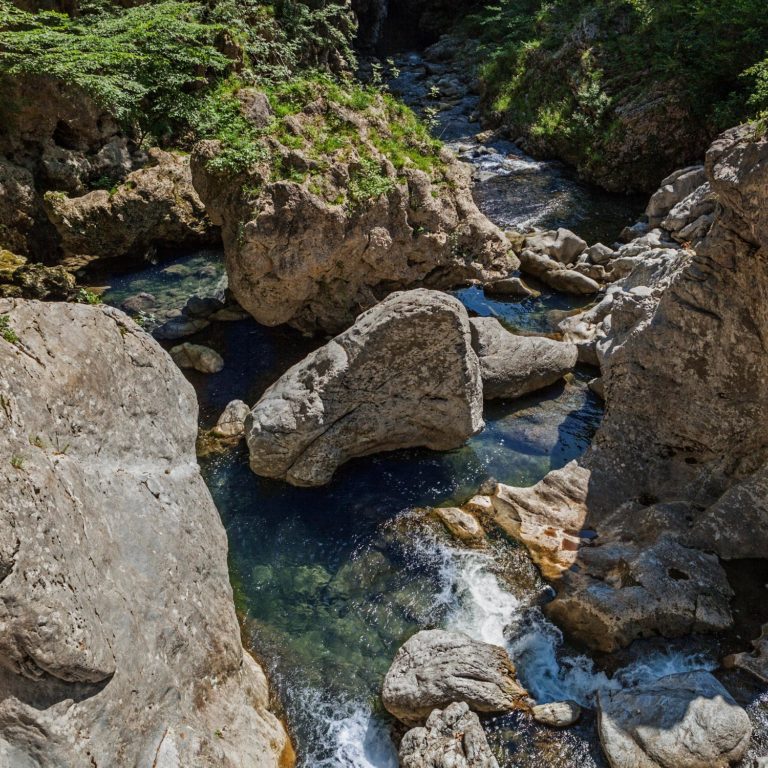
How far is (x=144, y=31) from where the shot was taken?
1473cm

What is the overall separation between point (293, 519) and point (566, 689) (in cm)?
509

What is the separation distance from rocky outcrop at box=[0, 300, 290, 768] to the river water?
976 millimetres

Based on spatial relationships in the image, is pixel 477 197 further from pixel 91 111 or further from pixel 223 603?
pixel 223 603

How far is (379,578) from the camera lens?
9414 mm

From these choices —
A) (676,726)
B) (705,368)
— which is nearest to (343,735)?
(676,726)

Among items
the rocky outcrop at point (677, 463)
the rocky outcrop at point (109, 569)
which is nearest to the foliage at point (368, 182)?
the rocky outcrop at point (677, 463)

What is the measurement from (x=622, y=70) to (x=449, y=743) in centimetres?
2695

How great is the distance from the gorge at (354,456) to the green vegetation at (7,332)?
0.03 meters

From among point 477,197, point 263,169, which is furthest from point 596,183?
point 263,169

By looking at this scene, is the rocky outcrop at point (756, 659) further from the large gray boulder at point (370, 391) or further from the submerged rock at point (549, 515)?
the large gray boulder at point (370, 391)

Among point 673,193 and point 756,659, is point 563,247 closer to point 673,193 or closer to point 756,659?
point 673,193

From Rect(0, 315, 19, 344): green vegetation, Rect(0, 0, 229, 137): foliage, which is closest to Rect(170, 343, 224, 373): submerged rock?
Rect(0, 0, 229, 137): foliage

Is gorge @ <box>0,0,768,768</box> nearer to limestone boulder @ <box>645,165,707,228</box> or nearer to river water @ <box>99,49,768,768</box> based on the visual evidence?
river water @ <box>99,49,768,768</box>

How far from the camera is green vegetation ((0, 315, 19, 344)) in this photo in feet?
17.7
